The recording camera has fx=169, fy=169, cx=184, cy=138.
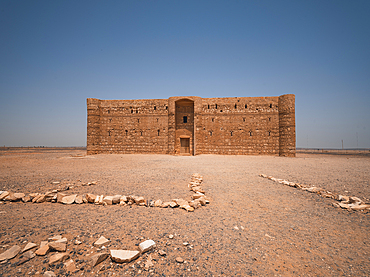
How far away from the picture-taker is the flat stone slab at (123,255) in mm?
2387

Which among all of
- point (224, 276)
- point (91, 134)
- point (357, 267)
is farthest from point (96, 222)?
point (91, 134)

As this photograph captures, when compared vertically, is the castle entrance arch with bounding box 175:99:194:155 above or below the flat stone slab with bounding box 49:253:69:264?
above

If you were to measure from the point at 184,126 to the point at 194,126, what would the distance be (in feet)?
5.99

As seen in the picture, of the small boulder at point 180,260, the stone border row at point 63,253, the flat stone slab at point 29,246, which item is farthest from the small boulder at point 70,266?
the small boulder at point 180,260

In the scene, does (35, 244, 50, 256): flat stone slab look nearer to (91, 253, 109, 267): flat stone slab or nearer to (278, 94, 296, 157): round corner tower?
(91, 253, 109, 267): flat stone slab

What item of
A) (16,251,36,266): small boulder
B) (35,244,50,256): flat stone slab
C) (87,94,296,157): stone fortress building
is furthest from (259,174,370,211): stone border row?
(87,94,296,157): stone fortress building

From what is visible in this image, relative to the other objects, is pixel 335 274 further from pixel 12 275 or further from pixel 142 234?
pixel 12 275

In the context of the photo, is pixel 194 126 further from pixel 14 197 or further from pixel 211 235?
pixel 211 235

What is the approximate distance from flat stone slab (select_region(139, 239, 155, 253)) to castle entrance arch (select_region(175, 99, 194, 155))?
21.7 m

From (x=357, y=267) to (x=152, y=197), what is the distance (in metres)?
4.47

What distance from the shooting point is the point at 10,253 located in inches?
96.5

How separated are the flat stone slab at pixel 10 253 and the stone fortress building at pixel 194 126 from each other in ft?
69.7

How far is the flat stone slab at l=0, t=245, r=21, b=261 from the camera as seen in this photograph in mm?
2391

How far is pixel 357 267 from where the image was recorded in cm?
246
